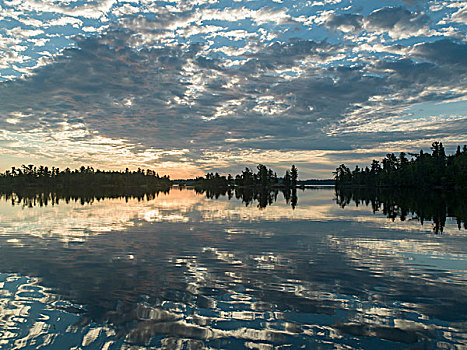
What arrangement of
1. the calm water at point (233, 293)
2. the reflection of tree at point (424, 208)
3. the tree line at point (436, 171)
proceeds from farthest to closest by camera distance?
1. the tree line at point (436, 171)
2. the reflection of tree at point (424, 208)
3. the calm water at point (233, 293)

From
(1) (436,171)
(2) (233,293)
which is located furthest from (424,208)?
(1) (436,171)

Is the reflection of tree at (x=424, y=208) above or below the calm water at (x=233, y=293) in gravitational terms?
above

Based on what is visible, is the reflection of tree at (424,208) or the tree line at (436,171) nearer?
the reflection of tree at (424,208)

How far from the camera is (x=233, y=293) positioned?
41.6ft

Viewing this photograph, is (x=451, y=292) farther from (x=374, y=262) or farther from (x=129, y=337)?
(x=129, y=337)

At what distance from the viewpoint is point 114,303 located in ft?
38.2

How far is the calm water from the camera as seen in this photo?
30.3 feet

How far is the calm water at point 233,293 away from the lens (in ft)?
30.3

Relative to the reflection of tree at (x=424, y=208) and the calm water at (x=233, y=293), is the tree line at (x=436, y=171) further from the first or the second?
the calm water at (x=233, y=293)

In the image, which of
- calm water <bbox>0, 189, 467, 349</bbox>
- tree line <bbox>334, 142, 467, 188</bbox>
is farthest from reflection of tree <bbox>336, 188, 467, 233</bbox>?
tree line <bbox>334, 142, 467, 188</bbox>

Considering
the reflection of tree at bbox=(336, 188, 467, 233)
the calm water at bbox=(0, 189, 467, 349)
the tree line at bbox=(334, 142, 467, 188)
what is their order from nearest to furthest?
the calm water at bbox=(0, 189, 467, 349) → the reflection of tree at bbox=(336, 188, 467, 233) → the tree line at bbox=(334, 142, 467, 188)

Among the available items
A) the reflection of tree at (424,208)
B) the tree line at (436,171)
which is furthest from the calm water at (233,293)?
the tree line at (436,171)

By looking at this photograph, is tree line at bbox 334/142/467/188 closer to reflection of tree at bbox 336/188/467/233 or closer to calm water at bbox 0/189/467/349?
reflection of tree at bbox 336/188/467/233

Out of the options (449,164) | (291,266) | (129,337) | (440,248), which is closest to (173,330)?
(129,337)
